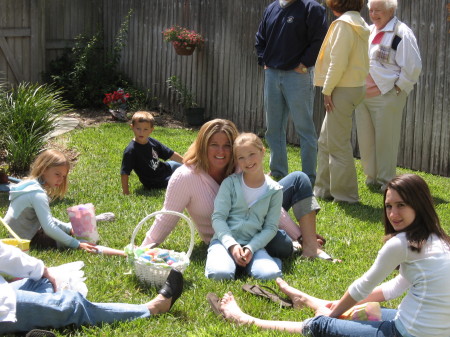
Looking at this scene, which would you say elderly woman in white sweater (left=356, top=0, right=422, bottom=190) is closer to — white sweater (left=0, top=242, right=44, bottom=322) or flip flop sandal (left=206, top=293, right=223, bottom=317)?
flip flop sandal (left=206, top=293, right=223, bottom=317)

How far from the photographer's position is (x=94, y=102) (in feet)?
41.3

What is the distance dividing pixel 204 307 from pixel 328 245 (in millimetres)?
1723

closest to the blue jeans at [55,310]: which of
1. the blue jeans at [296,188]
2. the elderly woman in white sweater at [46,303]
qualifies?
the elderly woman in white sweater at [46,303]

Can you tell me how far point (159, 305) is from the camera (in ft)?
13.1

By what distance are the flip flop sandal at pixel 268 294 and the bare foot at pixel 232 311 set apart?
0.25 meters

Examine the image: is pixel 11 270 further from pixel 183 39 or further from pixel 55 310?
pixel 183 39

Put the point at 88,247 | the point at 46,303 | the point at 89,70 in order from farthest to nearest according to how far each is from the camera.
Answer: the point at 89,70
the point at 88,247
the point at 46,303

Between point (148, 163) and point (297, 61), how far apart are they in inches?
71.8

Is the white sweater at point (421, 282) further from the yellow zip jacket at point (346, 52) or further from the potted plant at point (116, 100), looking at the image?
the potted plant at point (116, 100)

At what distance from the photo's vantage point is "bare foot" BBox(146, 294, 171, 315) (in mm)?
3988

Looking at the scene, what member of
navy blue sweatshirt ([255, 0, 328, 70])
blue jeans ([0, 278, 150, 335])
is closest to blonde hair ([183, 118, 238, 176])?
blue jeans ([0, 278, 150, 335])

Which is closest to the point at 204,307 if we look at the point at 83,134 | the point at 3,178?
the point at 3,178

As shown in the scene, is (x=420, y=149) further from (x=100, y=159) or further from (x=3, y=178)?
(x=3, y=178)

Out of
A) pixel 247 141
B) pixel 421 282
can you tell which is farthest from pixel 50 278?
pixel 421 282
